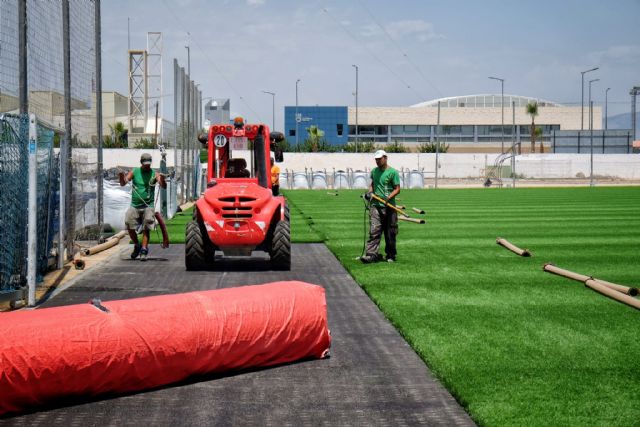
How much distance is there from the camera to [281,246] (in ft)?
49.4

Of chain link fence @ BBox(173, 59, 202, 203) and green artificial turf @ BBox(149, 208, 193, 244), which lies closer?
green artificial turf @ BBox(149, 208, 193, 244)

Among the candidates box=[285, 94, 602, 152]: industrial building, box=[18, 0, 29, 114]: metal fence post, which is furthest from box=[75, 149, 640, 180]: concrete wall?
box=[18, 0, 29, 114]: metal fence post

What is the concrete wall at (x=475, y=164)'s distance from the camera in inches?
3223

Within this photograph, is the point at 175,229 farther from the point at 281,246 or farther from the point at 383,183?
the point at 281,246

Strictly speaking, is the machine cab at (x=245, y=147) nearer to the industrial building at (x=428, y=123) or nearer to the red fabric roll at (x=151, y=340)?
the red fabric roll at (x=151, y=340)

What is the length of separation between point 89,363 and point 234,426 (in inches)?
53.8

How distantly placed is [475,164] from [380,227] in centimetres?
6801

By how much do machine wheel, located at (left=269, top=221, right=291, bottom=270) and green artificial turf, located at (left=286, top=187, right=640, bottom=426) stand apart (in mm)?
1134

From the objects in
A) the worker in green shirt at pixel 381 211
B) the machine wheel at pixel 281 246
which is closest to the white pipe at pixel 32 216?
the machine wheel at pixel 281 246

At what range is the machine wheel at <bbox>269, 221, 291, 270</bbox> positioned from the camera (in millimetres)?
15055

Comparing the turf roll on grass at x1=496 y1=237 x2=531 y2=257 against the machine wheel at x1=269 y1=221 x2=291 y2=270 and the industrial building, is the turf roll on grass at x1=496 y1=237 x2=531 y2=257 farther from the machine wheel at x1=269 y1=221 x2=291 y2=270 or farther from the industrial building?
the industrial building

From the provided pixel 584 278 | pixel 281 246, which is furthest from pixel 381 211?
pixel 584 278

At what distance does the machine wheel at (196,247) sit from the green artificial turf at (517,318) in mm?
2478

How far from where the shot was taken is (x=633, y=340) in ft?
30.1
